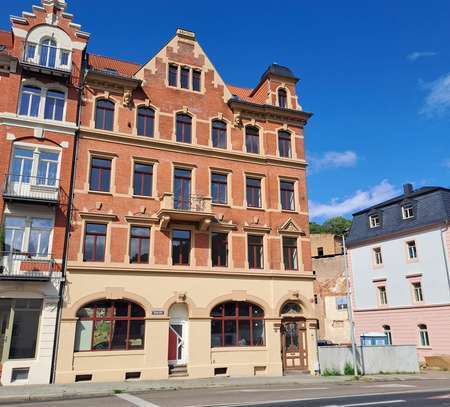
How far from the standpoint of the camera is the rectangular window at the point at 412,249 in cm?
3463

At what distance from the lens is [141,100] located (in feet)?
82.9

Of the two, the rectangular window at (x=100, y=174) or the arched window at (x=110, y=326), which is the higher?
the rectangular window at (x=100, y=174)

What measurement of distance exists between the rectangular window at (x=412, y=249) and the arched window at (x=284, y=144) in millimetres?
14360

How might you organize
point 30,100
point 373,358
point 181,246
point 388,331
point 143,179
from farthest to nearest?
point 388,331 → point 373,358 → point 143,179 → point 181,246 → point 30,100

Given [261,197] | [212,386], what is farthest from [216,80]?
[212,386]

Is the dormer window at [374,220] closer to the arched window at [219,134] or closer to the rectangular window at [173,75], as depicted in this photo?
the arched window at [219,134]

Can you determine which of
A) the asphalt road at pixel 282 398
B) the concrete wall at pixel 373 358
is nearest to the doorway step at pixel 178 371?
the asphalt road at pixel 282 398

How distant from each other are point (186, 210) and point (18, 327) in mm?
9982

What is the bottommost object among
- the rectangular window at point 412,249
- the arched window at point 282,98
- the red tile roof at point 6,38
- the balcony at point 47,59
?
the rectangular window at point 412,249

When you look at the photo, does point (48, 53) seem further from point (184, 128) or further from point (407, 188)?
point (407, 188)

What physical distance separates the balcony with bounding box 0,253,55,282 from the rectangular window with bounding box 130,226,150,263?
4.12 meters

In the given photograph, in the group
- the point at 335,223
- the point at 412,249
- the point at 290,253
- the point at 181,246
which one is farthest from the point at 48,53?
the point at 335,223

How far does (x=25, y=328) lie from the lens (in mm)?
19953

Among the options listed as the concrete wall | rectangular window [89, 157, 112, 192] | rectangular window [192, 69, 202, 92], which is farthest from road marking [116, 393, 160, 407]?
rectangular window [192, 69, 202, 92]
